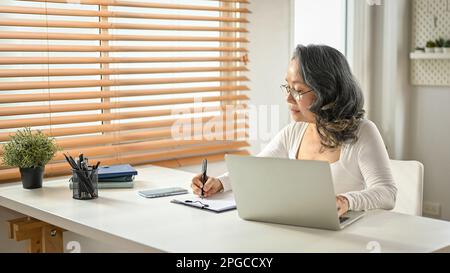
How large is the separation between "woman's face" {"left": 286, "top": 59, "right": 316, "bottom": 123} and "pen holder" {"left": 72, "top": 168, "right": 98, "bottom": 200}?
2.43 ft

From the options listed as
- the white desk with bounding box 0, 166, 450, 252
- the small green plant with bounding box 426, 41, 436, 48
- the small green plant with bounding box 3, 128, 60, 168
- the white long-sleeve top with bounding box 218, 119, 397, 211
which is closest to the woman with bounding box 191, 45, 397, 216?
the white long-sleeve top with bounding box 218, 119, 397, 211

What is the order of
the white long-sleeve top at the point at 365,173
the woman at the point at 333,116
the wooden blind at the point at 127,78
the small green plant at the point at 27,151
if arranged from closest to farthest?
1. the white long-sleeve top at the point at 365,173
2. the woman at the point at 333,116
3. the small green plant at the point at 27,151
4. the wooden blind at the point at 127,78

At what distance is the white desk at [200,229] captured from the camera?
1.72 metres

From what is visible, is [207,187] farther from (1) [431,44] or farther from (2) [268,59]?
(1) [431,44]

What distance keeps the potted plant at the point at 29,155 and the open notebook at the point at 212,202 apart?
1.86 ft

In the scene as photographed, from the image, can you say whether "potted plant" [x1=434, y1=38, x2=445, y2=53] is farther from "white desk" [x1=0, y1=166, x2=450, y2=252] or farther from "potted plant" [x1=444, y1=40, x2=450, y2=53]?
"white desk" [x1=0, y1=166, x2=450, y2=252]

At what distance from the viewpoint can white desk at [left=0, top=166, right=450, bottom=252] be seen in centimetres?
172

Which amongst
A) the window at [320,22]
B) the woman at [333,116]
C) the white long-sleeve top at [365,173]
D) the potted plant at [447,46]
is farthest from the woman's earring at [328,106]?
the potted plant at [447,46]

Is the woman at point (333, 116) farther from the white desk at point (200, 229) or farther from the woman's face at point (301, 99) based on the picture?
the white desk at point (200, 229)

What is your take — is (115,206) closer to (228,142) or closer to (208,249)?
(208,249)

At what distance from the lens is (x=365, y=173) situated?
2.22 metres

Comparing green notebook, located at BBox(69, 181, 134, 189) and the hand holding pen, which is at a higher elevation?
the hand holding pen

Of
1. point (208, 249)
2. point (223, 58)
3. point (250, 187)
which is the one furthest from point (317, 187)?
point (223, 58)

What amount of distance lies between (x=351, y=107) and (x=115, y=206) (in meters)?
0.88
